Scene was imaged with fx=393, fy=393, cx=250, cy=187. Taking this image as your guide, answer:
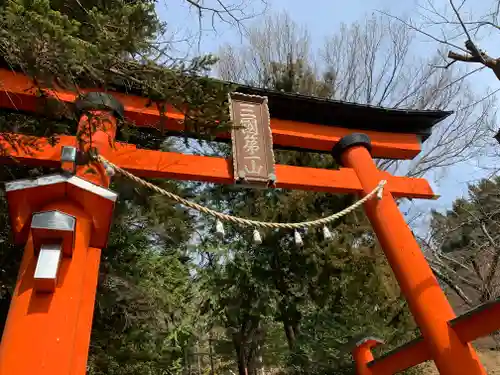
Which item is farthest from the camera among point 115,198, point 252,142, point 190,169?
point 252,142

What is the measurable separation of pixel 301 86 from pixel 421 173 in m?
3.54

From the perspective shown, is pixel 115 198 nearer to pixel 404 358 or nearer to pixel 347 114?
pixel 404 358

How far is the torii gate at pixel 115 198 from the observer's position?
78.2 inches

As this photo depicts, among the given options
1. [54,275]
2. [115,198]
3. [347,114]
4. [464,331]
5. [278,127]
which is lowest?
[464,331]

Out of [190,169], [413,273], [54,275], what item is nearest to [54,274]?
[54,275]

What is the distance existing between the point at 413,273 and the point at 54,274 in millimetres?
2799

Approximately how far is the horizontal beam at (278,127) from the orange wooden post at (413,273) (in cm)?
26

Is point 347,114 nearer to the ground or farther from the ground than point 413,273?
farther from the ground

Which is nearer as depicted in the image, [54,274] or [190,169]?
[54,274]

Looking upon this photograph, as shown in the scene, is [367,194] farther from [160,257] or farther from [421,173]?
[421,173]

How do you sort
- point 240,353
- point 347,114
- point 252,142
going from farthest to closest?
point 240,353, point 347,114, point 252,142

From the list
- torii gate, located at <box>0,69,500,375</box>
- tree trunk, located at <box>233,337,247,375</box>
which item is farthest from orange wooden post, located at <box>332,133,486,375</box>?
tree trunk, located at <box>233,337,247,375</box>

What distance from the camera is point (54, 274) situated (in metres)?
1.98

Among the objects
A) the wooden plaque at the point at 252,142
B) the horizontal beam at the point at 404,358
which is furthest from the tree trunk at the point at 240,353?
the wooden plaque at the point at 252,142
